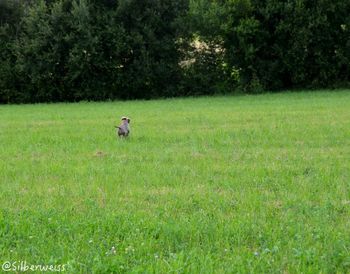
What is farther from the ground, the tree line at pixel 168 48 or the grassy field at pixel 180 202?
the tree line at pixel 168 48

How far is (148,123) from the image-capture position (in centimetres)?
1650

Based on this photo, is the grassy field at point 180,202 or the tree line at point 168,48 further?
the tree line at point 168,48

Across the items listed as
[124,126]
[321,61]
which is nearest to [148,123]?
[124,126]

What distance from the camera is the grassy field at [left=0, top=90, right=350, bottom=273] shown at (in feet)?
16.2

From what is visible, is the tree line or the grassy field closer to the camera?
the grassy field

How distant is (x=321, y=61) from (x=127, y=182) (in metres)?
26.2

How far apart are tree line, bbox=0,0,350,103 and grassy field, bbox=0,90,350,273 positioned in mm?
19361

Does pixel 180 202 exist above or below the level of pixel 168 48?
below

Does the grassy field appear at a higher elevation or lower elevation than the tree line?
lower

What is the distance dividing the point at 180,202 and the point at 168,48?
26.6 metres

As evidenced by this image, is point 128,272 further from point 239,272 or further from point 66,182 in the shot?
point 66,182

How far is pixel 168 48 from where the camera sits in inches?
1282

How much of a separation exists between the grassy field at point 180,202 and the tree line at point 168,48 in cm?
1936

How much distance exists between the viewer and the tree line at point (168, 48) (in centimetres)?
3148
